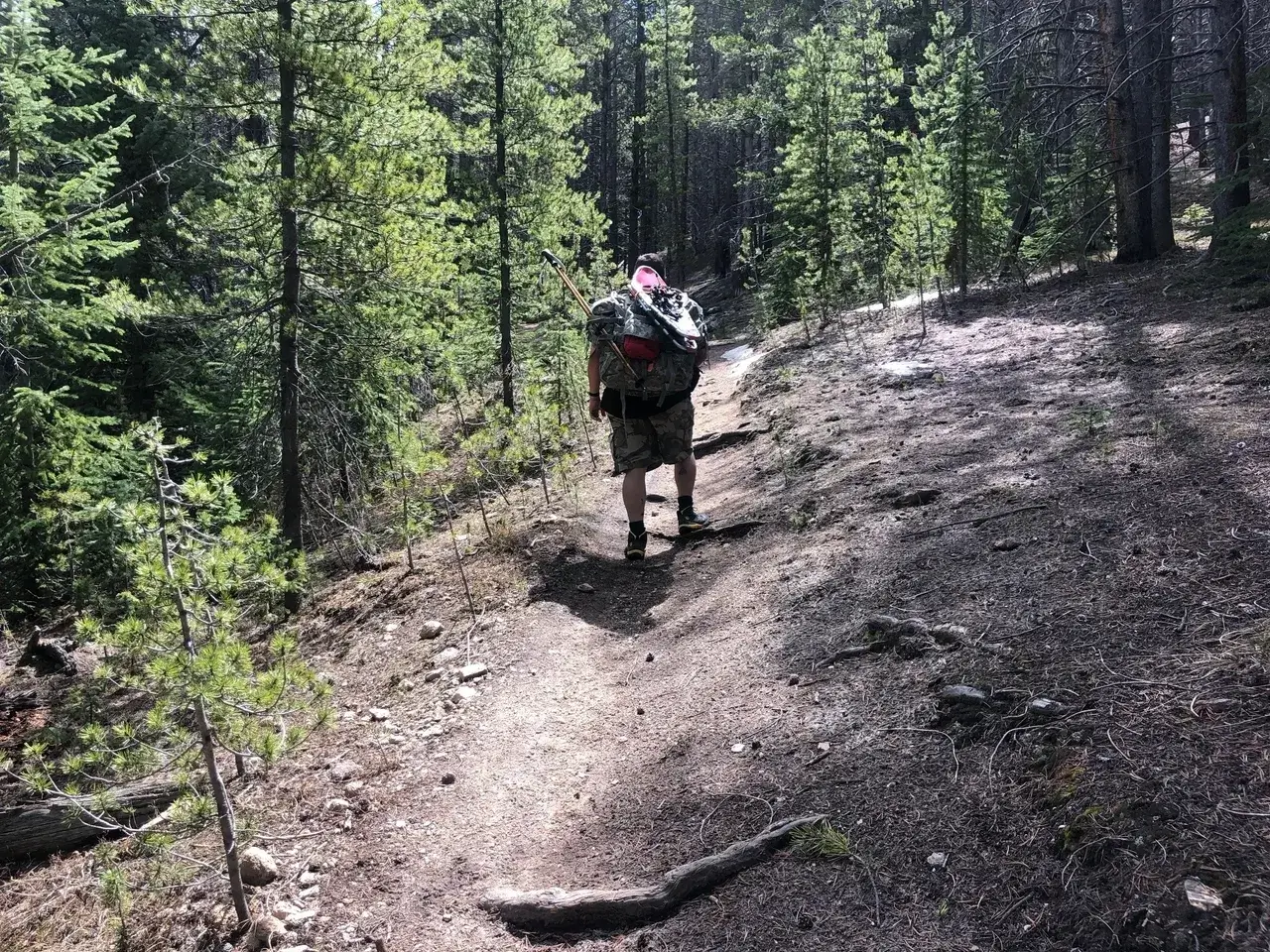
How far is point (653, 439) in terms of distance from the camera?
716 centimetres

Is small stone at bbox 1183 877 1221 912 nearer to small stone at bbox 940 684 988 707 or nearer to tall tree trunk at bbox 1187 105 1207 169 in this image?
small stone at bbox 940 684 988 707

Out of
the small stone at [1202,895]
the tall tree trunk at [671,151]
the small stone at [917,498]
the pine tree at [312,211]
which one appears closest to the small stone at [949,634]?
the small stone at [1202,895]

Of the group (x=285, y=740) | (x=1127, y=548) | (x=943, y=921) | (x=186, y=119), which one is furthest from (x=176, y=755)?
(x=186, y=119)

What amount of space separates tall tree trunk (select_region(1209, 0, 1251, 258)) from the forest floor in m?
4.15

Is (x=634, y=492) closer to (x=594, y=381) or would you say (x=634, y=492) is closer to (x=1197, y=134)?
(x=594, y=381)

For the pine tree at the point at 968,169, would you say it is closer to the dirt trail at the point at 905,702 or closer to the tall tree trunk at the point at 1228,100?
the tall tree trunk at the point at 1228,100

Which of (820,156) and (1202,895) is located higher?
(820,156)

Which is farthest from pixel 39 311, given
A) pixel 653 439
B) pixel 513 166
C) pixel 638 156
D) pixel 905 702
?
pixel 638 156

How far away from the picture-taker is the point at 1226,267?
1009 cm

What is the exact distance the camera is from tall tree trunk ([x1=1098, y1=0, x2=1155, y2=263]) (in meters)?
12.6

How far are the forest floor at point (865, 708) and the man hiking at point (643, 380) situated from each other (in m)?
0.71

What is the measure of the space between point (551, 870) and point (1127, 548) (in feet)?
10.6

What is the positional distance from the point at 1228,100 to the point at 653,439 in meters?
9.84

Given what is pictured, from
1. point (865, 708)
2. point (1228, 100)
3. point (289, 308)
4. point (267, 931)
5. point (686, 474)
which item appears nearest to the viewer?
point (267, 931)
